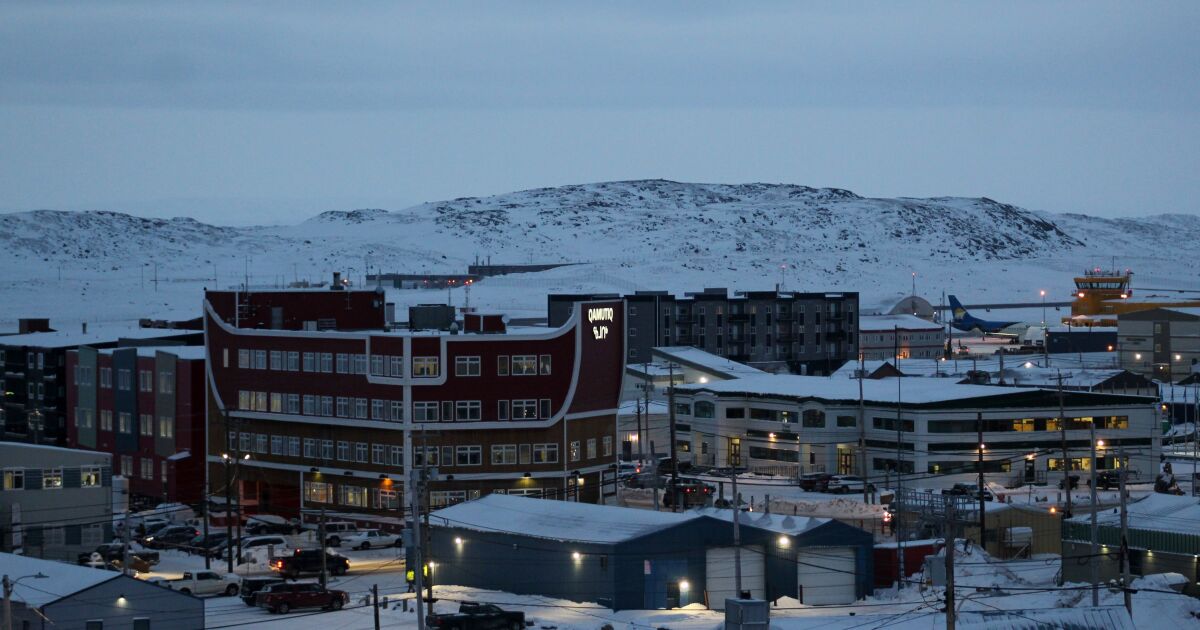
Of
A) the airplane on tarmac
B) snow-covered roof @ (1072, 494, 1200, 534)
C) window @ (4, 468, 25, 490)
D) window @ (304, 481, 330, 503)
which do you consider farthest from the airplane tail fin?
window @ (4, 468, 25, 490)

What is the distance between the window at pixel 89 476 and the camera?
47.7 m

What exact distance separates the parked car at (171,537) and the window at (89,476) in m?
2.53

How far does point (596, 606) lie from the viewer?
36.0 metres

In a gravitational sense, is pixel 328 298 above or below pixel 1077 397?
above

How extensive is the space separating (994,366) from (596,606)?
61025mm

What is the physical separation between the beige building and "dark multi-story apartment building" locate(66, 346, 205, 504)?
195 ft

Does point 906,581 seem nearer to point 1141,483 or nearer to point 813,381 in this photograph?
point 1141,483

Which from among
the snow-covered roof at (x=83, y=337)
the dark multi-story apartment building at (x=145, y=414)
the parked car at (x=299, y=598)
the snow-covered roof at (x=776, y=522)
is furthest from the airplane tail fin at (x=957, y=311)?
the parked car at (x=299, y=598)

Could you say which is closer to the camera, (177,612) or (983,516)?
(177,612)

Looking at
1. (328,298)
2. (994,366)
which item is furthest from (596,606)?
(994,366)

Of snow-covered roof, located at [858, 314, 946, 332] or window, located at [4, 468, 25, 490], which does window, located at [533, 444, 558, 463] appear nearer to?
window, located at [4, 468, 25, 490]

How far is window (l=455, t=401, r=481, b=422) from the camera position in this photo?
51312mm

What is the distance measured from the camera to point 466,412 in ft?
169

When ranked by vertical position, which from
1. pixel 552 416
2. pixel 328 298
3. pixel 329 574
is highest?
pixel 328 298
